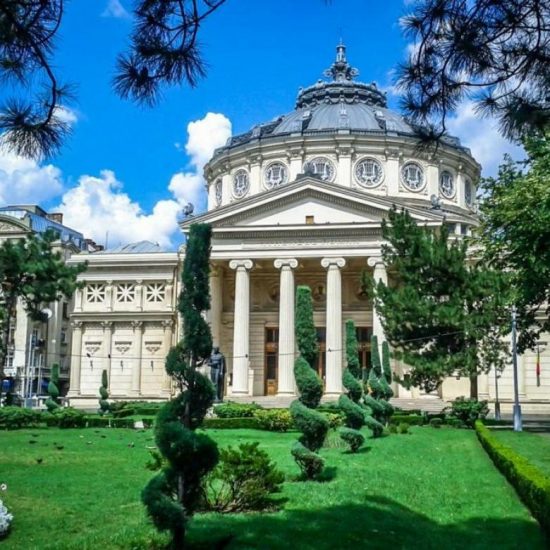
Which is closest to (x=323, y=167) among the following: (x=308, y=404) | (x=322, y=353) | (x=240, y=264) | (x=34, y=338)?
(x=240, y=264)

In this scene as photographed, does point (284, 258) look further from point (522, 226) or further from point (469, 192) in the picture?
point (522, 226)

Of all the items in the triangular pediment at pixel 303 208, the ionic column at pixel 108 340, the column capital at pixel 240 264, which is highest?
the triangular pediment at pixel 303 208

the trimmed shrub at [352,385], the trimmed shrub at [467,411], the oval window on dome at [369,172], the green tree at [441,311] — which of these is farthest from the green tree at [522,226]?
the oval window on dome at [369,172]

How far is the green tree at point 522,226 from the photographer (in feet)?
81.8

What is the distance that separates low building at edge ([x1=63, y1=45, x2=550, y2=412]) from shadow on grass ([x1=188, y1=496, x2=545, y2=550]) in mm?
33905

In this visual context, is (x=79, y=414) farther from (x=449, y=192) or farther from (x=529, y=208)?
(x=449, y=192)

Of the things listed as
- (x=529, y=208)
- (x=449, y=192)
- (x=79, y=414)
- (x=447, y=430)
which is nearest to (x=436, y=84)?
(x=529, y=208)

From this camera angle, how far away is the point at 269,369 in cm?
5428

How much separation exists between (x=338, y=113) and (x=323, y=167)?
6854 mm

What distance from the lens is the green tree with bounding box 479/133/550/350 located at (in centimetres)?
2492

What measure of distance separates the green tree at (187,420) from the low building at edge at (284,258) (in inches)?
1373

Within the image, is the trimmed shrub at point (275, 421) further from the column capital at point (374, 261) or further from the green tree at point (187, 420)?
the green tree at point (187, 420)

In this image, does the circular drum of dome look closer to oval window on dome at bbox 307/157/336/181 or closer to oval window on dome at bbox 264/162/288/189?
oval window on dome at bbox 307/157/336/181

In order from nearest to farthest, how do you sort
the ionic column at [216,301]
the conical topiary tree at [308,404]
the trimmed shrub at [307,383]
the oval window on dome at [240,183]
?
1. the conical topiary tree at [308,404]
2. the trimmed shrub at [307,383]
3. the ionic column at [216,301]
4. the oval window on dome at [240,183]
